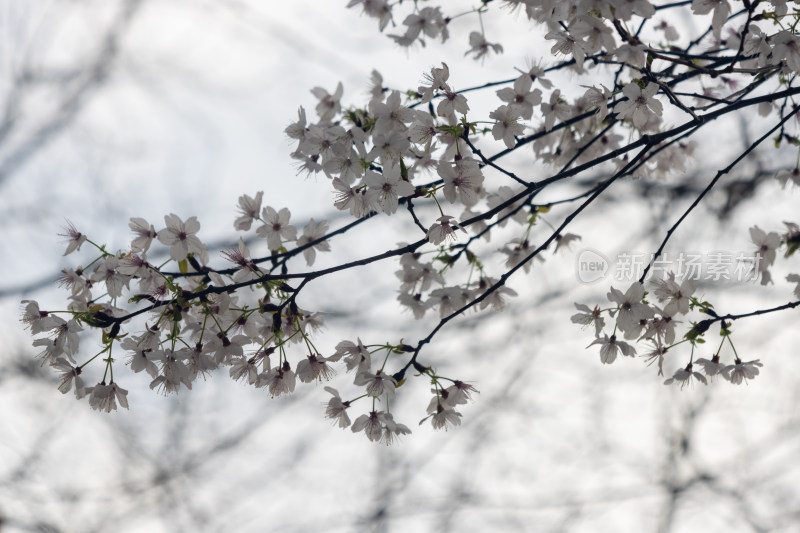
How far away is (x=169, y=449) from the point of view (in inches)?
123

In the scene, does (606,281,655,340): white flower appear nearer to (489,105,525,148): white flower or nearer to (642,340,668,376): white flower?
(642,340,668,376): white flower

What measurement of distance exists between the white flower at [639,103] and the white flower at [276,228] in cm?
58

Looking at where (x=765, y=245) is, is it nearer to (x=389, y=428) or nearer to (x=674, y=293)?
(x=674, y=293)

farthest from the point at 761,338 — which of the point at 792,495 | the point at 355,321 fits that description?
the point at 355,321

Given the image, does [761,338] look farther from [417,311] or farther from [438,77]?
[438,77]

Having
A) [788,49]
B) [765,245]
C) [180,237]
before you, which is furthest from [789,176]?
[180,237]

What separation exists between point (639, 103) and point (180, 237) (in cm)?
74

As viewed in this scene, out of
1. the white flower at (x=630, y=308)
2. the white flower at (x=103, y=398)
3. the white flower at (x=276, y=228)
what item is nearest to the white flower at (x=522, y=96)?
the white flower at (x=630, y=308)

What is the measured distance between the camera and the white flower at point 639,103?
0.89 m

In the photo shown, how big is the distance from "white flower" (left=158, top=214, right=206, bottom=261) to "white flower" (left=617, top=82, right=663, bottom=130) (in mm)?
692

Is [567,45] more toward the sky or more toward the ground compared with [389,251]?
more toward the sky

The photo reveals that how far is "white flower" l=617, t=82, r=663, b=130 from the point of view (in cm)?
89

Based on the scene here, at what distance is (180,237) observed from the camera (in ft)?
3.04

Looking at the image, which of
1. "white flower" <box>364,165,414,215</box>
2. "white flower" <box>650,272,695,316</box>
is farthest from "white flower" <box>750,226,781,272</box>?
"white flower" <box>364,165,414,215</box>
